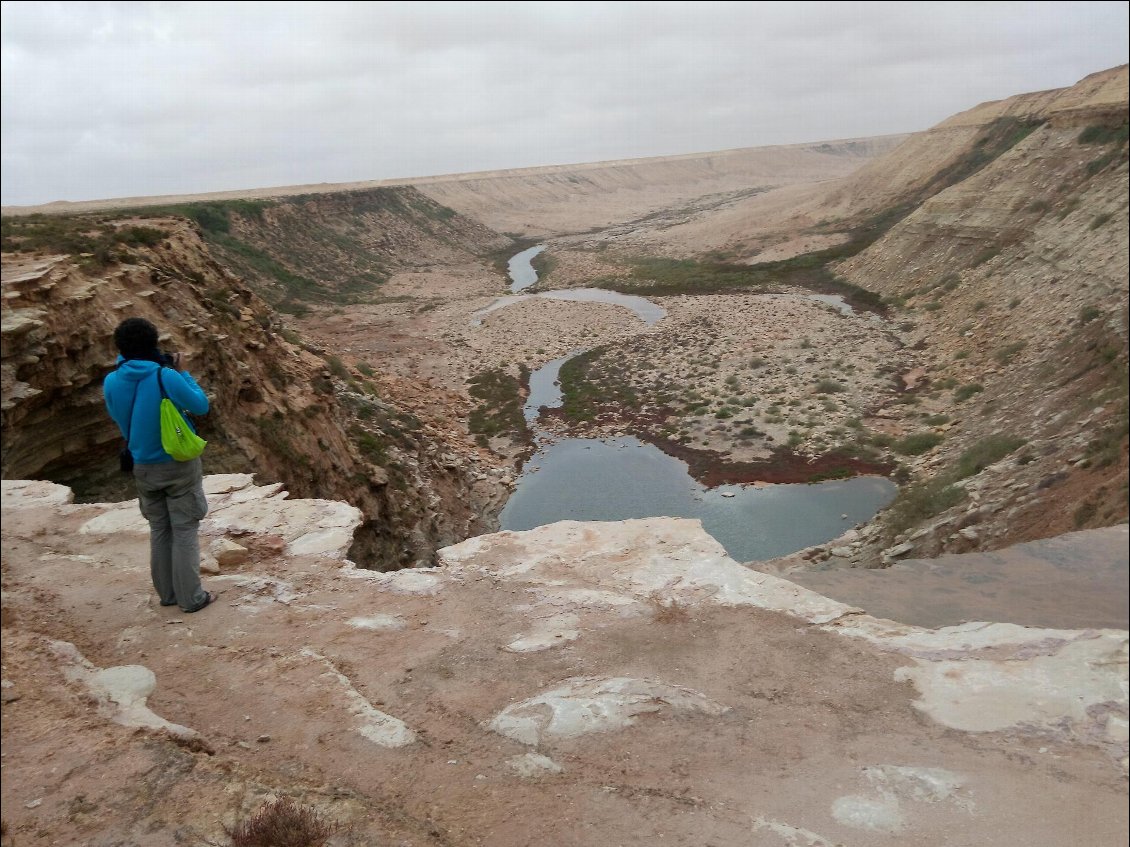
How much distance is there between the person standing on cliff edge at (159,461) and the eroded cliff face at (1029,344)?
5.75 meters

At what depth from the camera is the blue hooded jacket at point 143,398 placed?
434cm

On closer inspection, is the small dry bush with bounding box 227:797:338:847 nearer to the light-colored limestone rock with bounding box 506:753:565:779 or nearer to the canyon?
the canyon

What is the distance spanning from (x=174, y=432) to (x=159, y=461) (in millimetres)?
294

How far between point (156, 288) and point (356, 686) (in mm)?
7670

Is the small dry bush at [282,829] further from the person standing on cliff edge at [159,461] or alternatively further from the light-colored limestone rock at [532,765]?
the person standing on cliff edge at [159,461]

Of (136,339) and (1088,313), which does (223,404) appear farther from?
(1088,313)

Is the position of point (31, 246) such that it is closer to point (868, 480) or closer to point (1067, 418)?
point (1067, 418)

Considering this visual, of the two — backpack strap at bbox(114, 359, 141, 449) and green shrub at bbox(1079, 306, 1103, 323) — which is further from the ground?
green shrub at bbox(1079, 306, 1103, 323)

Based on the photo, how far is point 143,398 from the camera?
14.2ft

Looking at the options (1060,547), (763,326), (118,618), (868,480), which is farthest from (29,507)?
(763,326)

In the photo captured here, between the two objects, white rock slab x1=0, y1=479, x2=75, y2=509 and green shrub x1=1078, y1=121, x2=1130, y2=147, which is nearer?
white rock slab x1=0, y1=479, x2=75, y2=509

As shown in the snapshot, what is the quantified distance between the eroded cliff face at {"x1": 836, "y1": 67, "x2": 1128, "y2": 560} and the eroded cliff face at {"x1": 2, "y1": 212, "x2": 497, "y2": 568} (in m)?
8.20

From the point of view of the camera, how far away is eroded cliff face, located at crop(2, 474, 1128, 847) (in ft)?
10.4

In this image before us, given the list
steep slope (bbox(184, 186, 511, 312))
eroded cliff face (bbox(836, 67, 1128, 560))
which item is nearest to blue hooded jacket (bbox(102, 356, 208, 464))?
eroded cliff face (bbox(836, 67, 1128, 560))
